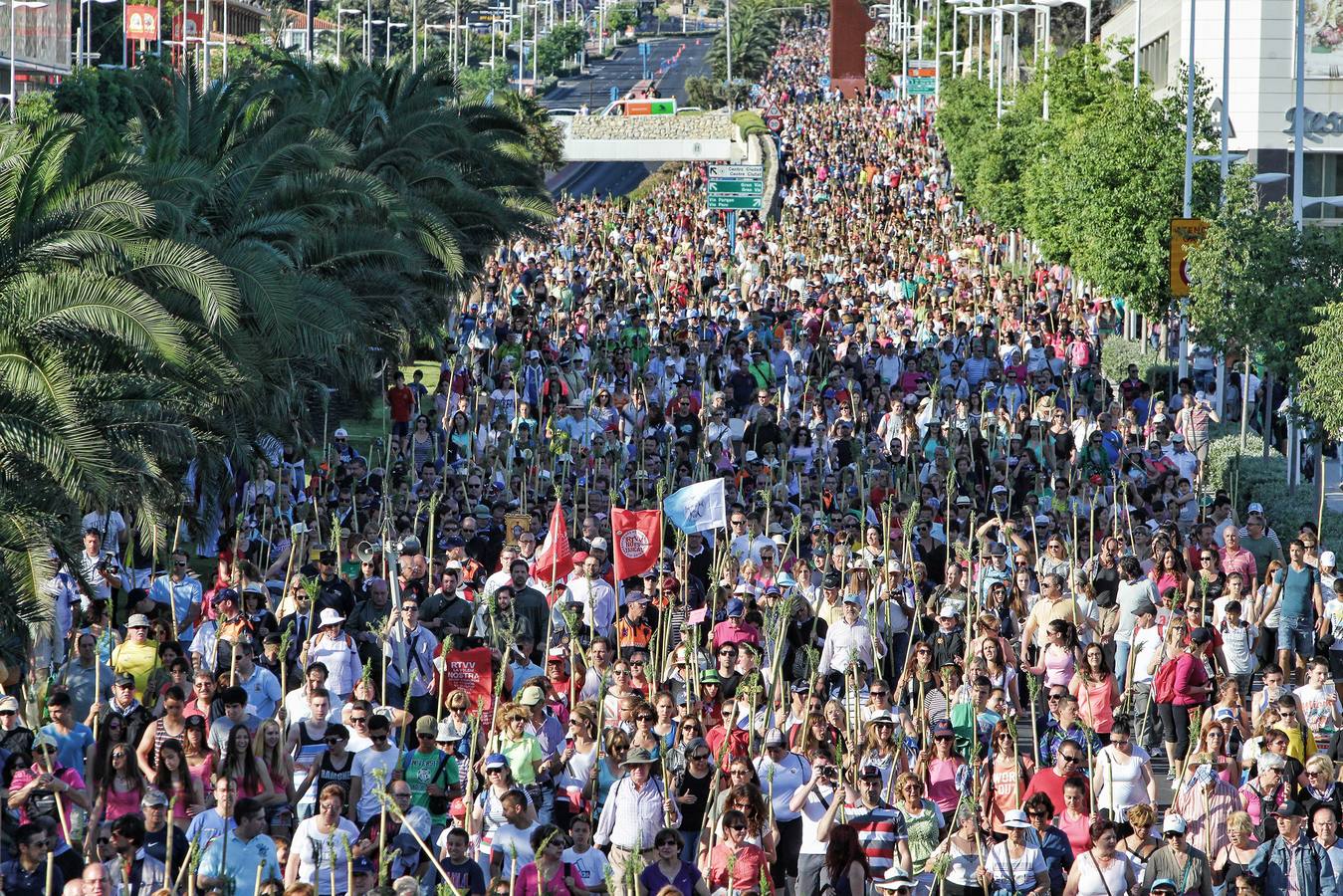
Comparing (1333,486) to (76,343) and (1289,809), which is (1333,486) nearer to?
(76,343)

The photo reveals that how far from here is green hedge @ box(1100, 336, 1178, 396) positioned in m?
30.7

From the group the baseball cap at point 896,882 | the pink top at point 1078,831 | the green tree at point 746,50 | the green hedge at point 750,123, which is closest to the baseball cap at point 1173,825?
the pink top at point 1078,831

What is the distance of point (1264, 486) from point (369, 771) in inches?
517

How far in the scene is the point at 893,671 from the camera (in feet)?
51.8

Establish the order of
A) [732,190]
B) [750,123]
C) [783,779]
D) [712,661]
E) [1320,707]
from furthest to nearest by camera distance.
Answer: [750,123], [732,190], [712,661], [1320,707], [783,779]

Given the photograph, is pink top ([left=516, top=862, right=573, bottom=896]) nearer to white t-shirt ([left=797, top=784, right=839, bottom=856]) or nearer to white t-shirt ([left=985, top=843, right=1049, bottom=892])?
white t-shirt ([left=797, top=784, right=839, bottom=856])

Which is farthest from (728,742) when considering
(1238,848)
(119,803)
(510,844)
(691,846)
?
(119,803)

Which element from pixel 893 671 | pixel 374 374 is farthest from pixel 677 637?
pixel 374 374

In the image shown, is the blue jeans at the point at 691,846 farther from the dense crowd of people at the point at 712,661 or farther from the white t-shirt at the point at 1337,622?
the white t-shirt at the point at 1337,622

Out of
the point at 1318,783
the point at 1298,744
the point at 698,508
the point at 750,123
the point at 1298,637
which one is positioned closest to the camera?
the point at 1318,783

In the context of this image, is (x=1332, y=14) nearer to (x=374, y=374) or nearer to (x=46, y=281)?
(x=374, y=374)

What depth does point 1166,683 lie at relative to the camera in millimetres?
14320

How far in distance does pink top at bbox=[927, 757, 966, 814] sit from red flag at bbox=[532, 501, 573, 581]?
5.30 meters

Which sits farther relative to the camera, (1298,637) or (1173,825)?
(1298,637)
